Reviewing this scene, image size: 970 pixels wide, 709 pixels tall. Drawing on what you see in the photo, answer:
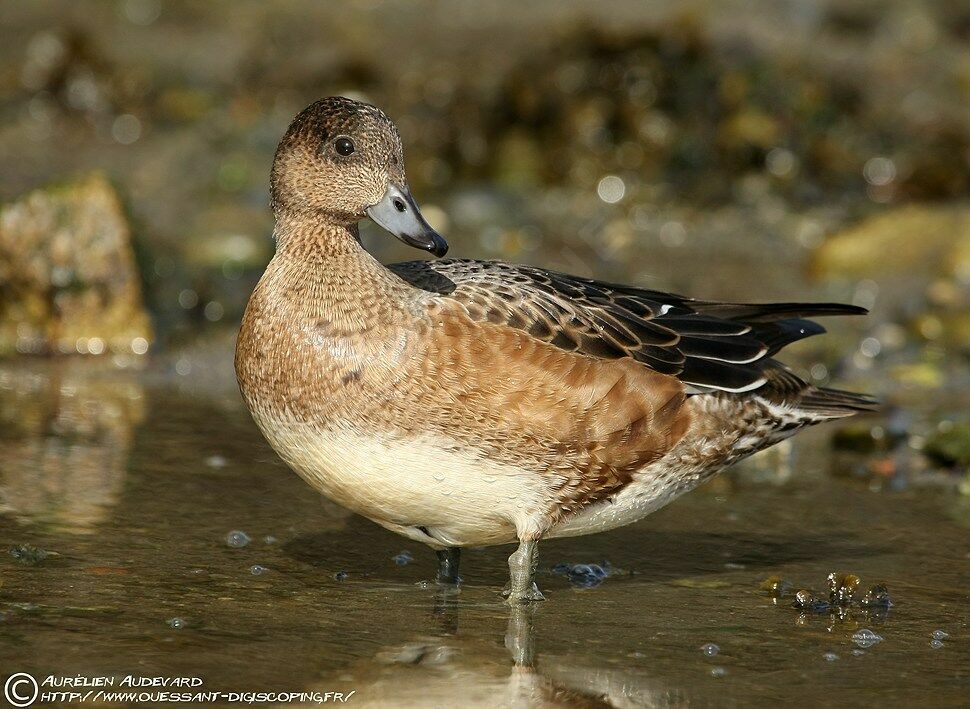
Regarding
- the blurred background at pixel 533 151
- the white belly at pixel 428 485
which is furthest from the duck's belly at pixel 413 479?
the blurred background at pixel 533 151

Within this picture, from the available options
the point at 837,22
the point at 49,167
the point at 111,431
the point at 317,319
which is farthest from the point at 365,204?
the point at 837,22

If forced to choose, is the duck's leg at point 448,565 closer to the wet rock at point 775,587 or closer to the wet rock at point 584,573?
the wet rock at point 584,573

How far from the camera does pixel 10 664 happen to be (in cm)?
389

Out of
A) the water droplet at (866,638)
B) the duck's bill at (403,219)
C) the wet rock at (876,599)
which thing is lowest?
the water droplet at (866,638)

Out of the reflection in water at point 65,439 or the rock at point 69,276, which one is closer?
the reflection in water at point 65,439

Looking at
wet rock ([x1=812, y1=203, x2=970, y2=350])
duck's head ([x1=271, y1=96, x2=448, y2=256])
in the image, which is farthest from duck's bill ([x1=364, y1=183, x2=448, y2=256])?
wet rock ([x1=812, y1=203, x2=970, y2=350])

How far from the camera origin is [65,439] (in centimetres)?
636

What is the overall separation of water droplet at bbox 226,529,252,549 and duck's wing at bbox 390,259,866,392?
112 centimetres

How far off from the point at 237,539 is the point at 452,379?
3.87 feet

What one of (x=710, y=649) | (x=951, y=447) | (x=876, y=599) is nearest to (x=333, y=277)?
(x=710, y=649)

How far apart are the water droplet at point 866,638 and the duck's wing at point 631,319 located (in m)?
0.97

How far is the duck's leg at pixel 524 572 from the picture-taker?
4762 mm

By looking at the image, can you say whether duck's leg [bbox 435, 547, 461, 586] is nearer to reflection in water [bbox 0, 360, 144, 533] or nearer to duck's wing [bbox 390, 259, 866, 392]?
duck's wing [bbox 390, 259, 866, 392]

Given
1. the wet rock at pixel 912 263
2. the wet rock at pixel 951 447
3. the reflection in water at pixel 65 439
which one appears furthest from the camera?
the wet rock at pixel 912 263
